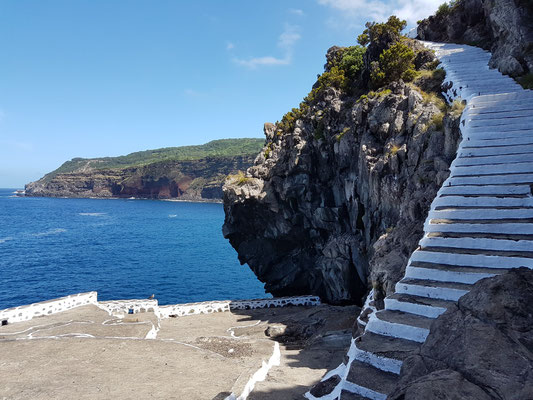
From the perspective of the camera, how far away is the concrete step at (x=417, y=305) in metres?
8.27

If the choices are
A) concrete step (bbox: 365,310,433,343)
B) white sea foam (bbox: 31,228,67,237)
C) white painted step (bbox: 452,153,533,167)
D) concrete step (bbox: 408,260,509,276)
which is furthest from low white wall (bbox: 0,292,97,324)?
white sea foam (bbox: 31,228,67,237)

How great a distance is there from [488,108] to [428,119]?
439 cm

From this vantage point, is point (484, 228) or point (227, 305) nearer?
point (484, 228)

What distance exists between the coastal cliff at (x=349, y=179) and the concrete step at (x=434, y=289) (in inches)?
134

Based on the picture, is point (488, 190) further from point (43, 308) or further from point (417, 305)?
point (43, 308)

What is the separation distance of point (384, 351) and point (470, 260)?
417 centimetres

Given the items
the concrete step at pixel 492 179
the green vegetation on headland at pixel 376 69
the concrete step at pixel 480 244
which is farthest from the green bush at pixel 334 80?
the concrete step at pixel 480 244

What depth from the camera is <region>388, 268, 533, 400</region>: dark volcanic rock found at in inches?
171

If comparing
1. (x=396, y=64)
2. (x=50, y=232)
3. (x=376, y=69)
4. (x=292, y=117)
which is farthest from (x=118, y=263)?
(x=396, y=64)

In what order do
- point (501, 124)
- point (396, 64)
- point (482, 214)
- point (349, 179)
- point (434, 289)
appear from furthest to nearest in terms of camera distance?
point (349, 179), point (396, 64), point (501, 124), point (482, 214), point (434, 289)

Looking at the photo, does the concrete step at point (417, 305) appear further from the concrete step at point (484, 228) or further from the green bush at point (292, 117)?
the green bush at point (292, 117)

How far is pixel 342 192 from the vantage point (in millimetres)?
35656

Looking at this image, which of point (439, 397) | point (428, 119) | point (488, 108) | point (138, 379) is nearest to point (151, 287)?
point (138, 379)

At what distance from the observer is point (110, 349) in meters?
18.0
